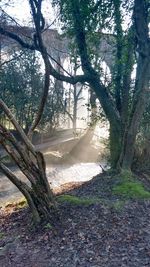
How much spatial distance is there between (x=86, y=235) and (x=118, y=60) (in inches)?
177

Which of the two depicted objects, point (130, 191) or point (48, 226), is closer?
point (48, 226)

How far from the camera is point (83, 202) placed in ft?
17.0

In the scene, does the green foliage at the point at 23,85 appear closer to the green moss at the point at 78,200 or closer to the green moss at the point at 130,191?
the green moss at the point at 130,191

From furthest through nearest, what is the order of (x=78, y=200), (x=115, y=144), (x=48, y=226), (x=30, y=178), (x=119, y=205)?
(x=115, y=144) < (x=78, y=200) < (x=119, y=205) < (x=30, y=178) < (x=48, y=226)

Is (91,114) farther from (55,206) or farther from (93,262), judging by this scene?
(93,262)

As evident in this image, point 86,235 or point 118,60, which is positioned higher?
point 118,60

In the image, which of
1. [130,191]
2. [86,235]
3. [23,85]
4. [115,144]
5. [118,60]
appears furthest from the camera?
[23,85]

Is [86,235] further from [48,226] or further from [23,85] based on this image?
[23,85]

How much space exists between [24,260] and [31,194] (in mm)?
1003

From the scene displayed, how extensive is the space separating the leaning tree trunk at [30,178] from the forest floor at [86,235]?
197mm

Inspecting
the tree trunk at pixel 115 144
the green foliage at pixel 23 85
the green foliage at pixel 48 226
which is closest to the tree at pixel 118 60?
the tree trunk at pixel 115 144

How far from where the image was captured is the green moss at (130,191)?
5.64 metres

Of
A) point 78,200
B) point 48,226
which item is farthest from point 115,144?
point 48,226

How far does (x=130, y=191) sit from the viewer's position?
5.75 meters
